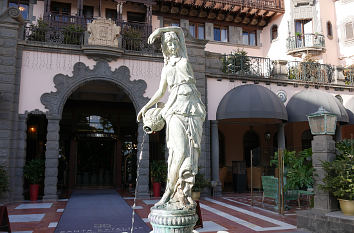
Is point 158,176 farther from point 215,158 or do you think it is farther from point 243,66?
point 243,66

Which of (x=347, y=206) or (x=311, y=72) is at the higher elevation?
(x=311, y=72)

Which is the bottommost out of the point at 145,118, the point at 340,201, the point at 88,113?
the point at 340,201

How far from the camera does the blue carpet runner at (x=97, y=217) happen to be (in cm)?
643

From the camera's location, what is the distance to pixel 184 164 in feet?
12.0

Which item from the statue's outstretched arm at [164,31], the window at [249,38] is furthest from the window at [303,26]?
the statue's outstretched arm at [164,31]

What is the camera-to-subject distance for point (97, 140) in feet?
48.4

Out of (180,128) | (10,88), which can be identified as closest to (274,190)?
(180,128)

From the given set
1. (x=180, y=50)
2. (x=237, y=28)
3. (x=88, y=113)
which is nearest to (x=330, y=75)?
(x=237, y=28)

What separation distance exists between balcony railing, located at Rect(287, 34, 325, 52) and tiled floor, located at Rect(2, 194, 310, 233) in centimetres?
1188

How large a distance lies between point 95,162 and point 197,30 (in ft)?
32.3

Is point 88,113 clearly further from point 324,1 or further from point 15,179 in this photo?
point 324,1

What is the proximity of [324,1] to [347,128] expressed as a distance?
8907 millimetres

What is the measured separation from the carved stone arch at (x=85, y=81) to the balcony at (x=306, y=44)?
11.6 m

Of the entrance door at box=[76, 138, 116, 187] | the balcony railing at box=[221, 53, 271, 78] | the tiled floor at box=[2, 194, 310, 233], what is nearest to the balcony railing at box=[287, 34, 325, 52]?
the balcony railing at box=[221, 53, 271, 78]
